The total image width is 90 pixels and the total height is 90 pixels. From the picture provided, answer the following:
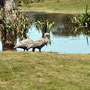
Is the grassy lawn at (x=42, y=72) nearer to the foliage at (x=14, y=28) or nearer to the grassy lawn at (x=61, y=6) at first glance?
the foliage at (x=14, y=28)

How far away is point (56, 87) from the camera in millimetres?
14094

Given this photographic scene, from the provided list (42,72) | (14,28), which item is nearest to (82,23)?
(14,28)

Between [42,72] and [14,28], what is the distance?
16107mm

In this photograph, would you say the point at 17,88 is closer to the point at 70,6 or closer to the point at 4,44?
the point at 4,44

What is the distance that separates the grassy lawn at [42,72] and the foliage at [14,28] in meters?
11.1

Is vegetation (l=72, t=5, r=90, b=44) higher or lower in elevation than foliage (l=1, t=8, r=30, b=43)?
lower

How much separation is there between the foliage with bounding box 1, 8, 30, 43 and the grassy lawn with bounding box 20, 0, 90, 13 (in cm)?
5610

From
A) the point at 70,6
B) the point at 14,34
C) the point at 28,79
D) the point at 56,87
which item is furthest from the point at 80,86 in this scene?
the point at 70,6

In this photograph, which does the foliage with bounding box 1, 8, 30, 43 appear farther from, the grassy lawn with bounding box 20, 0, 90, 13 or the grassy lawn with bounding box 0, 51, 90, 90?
the grassy lawn with bounding box 20, 0, 90, 13

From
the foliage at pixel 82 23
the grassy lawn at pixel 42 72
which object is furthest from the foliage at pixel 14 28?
the foliage at pixel 82 23

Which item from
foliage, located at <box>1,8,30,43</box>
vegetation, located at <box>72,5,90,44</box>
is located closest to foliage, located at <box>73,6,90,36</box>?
vegetation, located at <box>72,5,90,44</box>

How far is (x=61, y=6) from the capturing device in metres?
94.9

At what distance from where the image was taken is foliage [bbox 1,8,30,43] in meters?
31.8

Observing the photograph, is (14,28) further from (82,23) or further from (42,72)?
(82,23)
